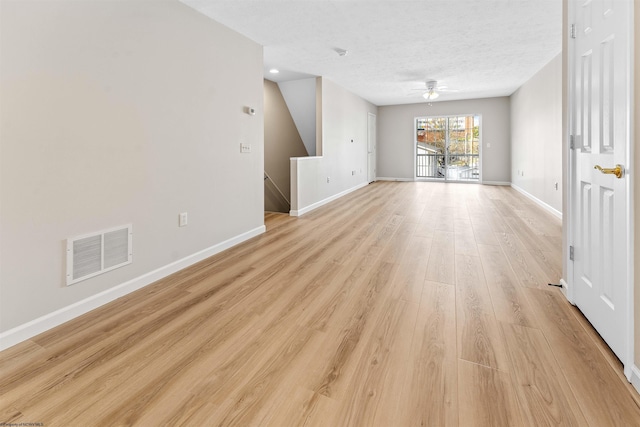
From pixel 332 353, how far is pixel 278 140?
5.52 metres

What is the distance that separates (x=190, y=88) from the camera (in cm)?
292

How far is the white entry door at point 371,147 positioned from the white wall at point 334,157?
0.48 metres

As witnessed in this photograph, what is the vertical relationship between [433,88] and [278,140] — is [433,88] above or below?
above

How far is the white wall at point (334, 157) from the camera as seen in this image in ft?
17.9

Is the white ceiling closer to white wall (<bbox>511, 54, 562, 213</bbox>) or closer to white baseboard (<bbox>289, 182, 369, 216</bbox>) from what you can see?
white wall (<bbox>511, 54, 562, 213</bbox>)

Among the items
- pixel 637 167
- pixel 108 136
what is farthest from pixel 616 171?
pixel 108 136

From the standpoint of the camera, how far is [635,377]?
132 cm

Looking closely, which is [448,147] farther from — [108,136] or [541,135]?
[108,136]

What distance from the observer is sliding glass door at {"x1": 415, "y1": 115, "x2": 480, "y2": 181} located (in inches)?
378

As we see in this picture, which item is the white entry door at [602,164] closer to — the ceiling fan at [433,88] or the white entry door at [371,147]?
the ceiling fan at [433,88]

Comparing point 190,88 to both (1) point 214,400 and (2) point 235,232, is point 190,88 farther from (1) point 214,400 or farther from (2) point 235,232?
(1) point 214,400

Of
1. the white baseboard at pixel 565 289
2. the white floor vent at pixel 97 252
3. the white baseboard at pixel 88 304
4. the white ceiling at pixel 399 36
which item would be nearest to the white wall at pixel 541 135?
the white ceiling at pixel 399 36

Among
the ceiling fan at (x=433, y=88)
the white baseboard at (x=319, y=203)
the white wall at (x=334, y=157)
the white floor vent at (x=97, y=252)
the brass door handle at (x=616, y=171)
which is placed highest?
the ceiling fan at (x=433, y=88)

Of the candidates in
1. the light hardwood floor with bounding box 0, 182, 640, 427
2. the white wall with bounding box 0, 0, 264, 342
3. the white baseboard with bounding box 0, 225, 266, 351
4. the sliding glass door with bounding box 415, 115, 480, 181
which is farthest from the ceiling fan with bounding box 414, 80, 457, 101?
the white baseboard with bounding box 0, 225, 266, 351
